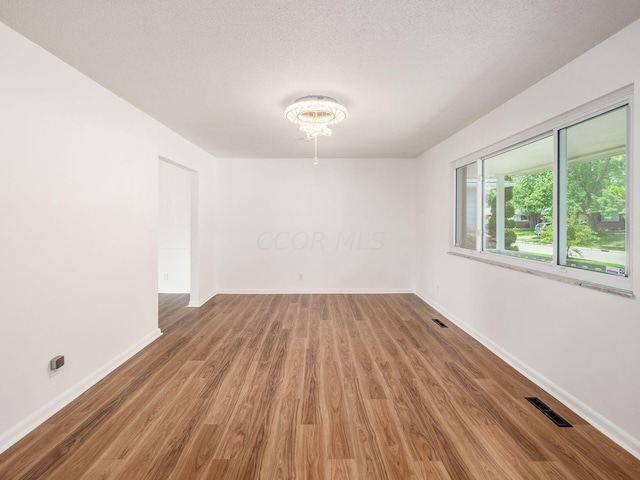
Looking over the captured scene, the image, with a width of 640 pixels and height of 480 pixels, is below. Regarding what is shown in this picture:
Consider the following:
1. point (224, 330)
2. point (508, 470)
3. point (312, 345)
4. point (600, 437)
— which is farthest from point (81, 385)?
point (600, 437)

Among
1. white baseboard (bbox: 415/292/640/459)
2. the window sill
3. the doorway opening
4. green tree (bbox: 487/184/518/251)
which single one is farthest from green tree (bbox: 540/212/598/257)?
the doorway opening

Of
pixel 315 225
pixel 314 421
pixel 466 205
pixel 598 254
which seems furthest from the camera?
pixel 315 225

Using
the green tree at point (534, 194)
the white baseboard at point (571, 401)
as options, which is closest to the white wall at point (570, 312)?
the white baseboard at point (571, 401)

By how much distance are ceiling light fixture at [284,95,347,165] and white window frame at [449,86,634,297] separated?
1.69m

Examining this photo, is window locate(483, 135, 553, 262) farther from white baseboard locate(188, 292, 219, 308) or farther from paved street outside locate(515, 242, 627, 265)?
white baseboard locate(188, 292, 219, 308)

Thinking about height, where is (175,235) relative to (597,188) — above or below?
below

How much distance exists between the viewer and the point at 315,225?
18.4 feet

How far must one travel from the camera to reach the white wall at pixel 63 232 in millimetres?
1803

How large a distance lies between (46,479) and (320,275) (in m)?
4.39

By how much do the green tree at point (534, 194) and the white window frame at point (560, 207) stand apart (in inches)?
5.8

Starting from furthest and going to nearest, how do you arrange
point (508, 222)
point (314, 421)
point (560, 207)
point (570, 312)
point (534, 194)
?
point (508, 222)
point (534, 194)
point (560, 207)
point (570, 312)
point (314, 421)

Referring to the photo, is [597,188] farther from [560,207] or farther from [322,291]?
[322,291]

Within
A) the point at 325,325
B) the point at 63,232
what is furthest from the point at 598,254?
the point at 63,232

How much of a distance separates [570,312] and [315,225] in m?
4.02
